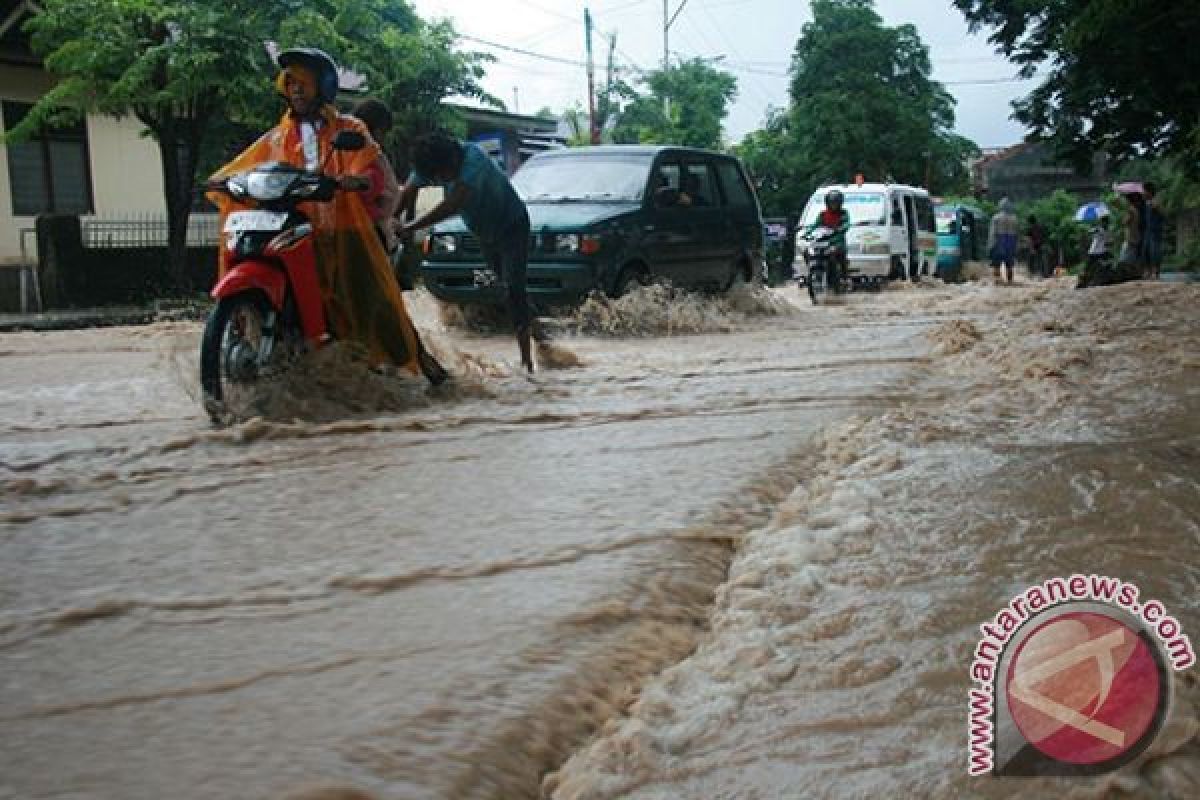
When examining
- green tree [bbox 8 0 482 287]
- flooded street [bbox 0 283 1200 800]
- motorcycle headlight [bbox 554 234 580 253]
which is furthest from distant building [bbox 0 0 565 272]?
flooded street [bbox 0 283 1200 800]

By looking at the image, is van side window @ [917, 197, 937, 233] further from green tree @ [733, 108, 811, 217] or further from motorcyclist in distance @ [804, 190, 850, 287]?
green tree @ [733, 108, 811, 217]

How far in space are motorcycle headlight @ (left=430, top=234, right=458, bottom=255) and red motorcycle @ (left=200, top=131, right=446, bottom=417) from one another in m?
4.32

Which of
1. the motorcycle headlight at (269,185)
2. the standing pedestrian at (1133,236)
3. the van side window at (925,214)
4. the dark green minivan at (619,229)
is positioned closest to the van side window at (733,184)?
the dark green minivan at (619,229)

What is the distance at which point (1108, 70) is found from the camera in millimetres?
11875

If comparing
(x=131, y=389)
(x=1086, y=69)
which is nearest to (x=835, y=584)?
(x=131, y=389)

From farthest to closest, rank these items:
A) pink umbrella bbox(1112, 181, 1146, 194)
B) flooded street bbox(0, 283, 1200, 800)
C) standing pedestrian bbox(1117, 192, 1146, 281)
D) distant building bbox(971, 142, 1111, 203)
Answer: distant building bbox(971, 142, 1111, 203) → pink umbrella bbox(1112, 181, 1146, 194) → standing pedestrian bbox(1117, 192, 1146, 281) → flooded street bbox(0, 283, 1200, 800)

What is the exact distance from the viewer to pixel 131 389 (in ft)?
22.4

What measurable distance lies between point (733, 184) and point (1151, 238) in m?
7.96

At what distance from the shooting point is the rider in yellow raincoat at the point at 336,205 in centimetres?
557

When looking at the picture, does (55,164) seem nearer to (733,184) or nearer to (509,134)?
(733,184)

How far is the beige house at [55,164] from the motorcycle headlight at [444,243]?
819cm

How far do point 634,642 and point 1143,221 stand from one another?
49.9ft

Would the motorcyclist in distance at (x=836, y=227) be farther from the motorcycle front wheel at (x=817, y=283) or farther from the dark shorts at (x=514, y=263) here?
the dark shorts at (x=514, y=263)

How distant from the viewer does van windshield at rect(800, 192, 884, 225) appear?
18703 mm
